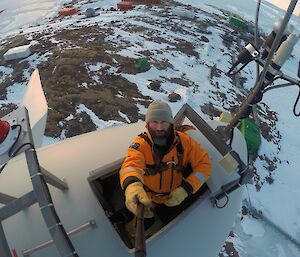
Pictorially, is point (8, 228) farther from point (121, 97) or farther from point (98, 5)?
point (98, 5)

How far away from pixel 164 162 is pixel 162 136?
14.3 inches

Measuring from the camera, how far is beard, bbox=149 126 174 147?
4852mm

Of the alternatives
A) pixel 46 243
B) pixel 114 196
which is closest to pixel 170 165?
pixel 114 196

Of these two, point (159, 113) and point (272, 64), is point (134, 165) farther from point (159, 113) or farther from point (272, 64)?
point (272, 64)

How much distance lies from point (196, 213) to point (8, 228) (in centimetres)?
235

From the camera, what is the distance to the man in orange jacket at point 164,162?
4766 millimetres

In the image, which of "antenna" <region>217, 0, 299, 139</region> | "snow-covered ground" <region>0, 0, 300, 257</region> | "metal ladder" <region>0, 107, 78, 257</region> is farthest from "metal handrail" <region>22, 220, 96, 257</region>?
"snow-covered ground" <region>0, 0, 300, 257</region>

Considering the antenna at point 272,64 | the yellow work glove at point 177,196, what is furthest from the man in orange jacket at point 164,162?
the antenna at point 272,64

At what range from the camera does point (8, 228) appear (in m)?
4.46

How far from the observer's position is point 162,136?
16.0ft

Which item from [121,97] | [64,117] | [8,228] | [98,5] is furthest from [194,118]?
[98,5]

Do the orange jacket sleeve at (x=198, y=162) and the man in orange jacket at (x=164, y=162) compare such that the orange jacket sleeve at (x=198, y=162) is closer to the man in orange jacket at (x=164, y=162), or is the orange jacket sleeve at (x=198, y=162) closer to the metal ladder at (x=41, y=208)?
the man in orange jacket at (x=164, y=162)

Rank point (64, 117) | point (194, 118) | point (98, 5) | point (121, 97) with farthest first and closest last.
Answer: point (98, 5), point (121, 97), point (64, 117), point (194, 118)

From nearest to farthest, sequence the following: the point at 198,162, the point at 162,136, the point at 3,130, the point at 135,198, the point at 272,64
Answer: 1. the point at 3,130
2. the point at 135,198
3. the point at 162,136
4. the point at 198,162
5. the point at 272,64
